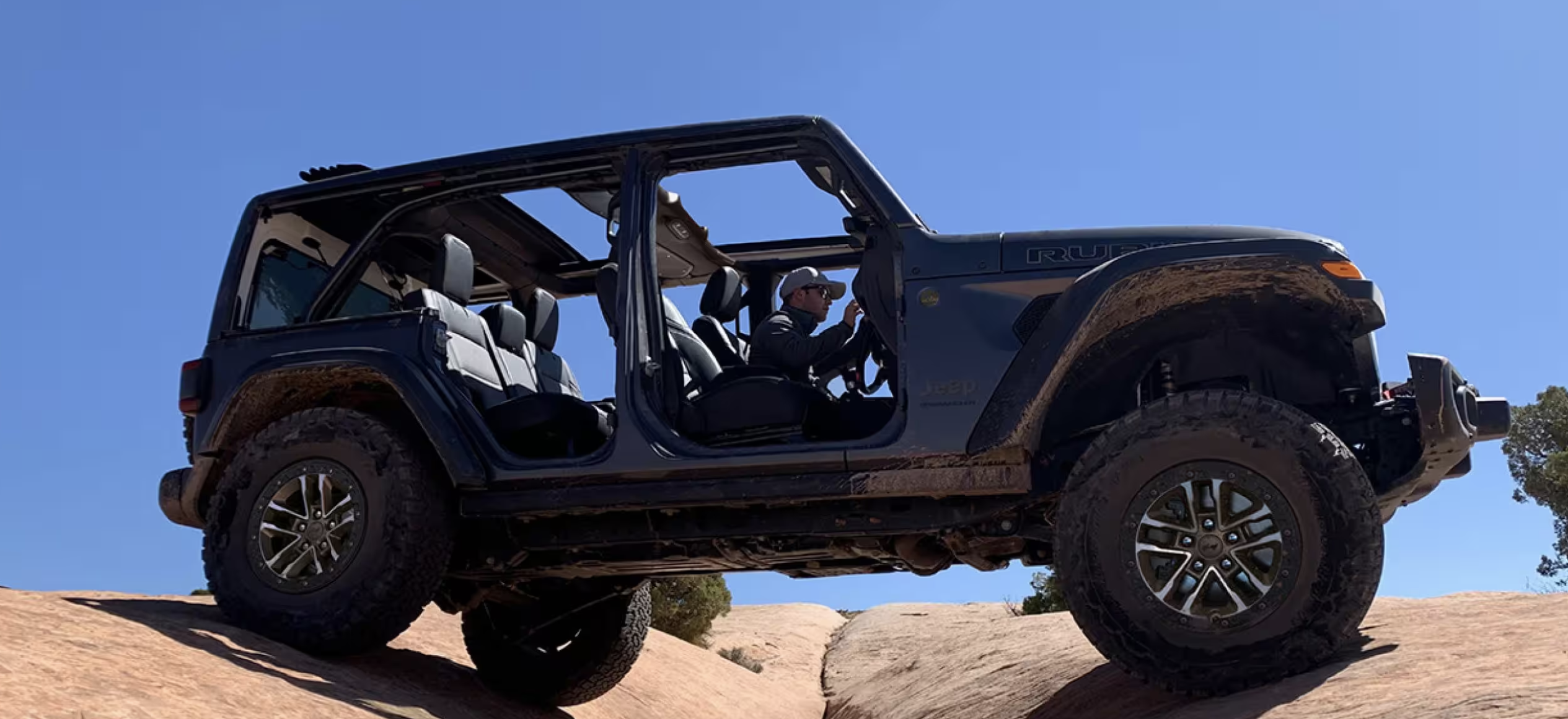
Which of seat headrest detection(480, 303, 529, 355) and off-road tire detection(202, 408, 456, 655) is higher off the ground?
seat headrest detection(480, 303, 529, 355)

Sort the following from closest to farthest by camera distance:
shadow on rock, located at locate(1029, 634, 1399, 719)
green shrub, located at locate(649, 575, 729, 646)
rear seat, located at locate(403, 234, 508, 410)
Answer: shadow on rock, located at locate(1029, 634, 1399, 719) → rear seat, located at locate(403, 234, 508, 410) → green shrub, located at locate(649, 575, 729, 646)

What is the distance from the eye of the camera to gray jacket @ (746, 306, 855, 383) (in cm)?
→ 626

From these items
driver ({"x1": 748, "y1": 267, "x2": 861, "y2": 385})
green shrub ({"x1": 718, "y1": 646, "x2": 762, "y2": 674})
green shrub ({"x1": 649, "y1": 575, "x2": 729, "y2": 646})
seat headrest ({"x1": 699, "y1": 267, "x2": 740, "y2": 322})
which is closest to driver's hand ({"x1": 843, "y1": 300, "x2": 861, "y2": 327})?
driver ({"x1": 748, "y1": 267, "x2": 861, "y2": 385})

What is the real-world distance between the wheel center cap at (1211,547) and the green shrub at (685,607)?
1393 centimetres

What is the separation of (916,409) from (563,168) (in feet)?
7.07

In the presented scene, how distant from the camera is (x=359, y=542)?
6.39 m

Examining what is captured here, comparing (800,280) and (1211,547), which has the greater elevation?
(800,280)

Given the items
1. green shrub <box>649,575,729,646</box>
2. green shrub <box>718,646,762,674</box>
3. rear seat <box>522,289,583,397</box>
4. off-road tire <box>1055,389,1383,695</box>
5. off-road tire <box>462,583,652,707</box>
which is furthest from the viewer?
green shrub <box>649,575,729,646</box>

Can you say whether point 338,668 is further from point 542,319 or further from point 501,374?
point 542,319

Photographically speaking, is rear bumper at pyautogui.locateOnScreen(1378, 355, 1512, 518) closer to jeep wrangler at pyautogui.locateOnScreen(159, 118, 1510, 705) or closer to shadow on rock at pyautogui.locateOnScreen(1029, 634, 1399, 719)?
jeep wrangler at pyautogui.locateOnScreen(159, 118, 1510, 705)

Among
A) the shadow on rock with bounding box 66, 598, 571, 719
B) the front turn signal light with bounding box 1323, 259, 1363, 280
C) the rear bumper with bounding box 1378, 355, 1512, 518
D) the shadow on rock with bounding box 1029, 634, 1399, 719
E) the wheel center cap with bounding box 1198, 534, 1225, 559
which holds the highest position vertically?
the front turn signal light with bounding box 1323, 259, 1363, 280

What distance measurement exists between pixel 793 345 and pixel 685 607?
13.1 meters

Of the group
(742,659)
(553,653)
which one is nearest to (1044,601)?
(742,659)

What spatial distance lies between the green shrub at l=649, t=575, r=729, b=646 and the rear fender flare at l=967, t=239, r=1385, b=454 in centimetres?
1355
